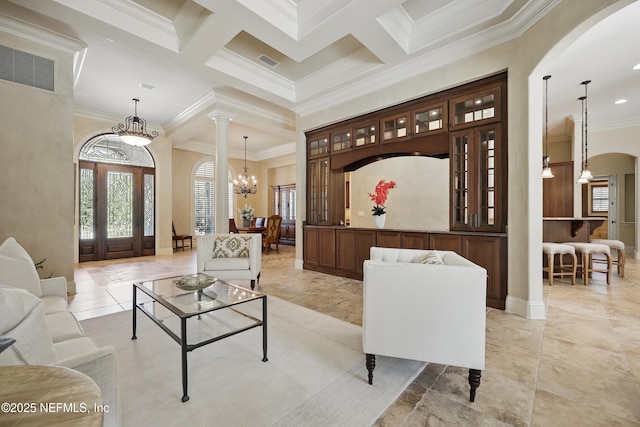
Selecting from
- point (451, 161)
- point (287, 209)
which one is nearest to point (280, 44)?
point (451, 161)

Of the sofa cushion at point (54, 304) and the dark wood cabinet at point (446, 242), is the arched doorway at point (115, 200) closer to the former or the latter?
the sofa cushion at point (54, 304)

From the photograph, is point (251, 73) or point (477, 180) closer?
point (477, 180)

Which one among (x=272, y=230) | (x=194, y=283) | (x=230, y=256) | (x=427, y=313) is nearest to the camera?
(x=427, y=313)

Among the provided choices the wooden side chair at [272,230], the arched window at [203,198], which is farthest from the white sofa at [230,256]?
the arched window at [203,198]

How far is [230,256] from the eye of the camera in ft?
14.1

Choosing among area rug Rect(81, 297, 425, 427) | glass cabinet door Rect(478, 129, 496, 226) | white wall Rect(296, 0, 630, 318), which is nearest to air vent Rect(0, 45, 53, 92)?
area rug Rect(81, 297, 425, 427)

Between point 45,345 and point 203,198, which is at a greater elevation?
point 203,198

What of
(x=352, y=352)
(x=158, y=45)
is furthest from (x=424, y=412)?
(x=158, y=45)

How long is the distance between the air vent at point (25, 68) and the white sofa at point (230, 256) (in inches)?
116

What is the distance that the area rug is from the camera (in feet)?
5.32

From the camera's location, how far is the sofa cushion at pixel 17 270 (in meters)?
2.05

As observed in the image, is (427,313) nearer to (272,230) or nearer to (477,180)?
(477,180)

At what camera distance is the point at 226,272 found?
403cm

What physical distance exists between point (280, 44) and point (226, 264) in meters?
3.07
